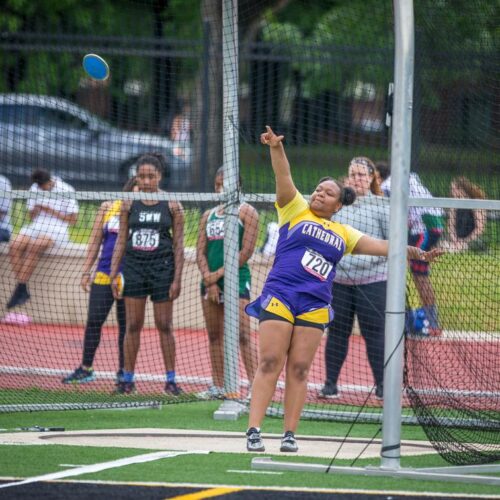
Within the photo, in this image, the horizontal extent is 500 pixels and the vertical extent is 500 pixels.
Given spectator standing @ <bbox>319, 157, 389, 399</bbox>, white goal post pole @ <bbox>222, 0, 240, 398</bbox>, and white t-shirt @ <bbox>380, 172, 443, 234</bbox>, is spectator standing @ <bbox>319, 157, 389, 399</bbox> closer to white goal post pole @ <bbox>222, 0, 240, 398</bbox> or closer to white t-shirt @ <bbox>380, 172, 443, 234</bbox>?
white t-shirt @ <bbox>380, 172, 443, 234</bbox>

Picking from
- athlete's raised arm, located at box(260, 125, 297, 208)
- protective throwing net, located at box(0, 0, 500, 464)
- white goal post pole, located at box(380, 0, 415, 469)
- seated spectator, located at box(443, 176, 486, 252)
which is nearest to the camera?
white goal post pole, located at box(380, 0, 415, 469)

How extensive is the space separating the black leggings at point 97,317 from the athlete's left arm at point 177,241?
971 millimetres

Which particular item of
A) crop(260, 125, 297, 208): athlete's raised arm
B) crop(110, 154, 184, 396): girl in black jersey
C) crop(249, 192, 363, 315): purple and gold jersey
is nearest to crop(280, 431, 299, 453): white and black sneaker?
crop(249, 192, 363, 315): purple and gold jersey

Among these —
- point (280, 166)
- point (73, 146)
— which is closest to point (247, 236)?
point (280, 166)

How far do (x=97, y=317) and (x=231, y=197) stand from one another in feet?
7.27

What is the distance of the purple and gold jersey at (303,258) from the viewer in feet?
25.2

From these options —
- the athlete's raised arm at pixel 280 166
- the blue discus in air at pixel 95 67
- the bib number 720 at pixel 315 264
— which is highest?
the blue discus in air at pixel 95 67

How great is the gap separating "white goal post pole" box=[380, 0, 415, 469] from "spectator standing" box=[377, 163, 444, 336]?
204 cm

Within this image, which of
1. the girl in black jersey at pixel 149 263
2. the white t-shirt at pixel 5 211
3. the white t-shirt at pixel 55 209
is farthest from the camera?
the white t-shirt at pixel 5 211

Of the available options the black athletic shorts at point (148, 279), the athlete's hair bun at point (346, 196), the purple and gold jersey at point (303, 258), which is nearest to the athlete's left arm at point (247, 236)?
the black athletic shorts at point (148, 279)

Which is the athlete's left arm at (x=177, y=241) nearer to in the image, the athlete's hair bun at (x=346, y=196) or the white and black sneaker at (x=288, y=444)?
the athlete's hair bun at (x=346, y=196)

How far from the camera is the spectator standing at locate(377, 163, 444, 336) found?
9211mm

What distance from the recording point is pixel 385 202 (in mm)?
10469

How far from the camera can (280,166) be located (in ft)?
25.0
